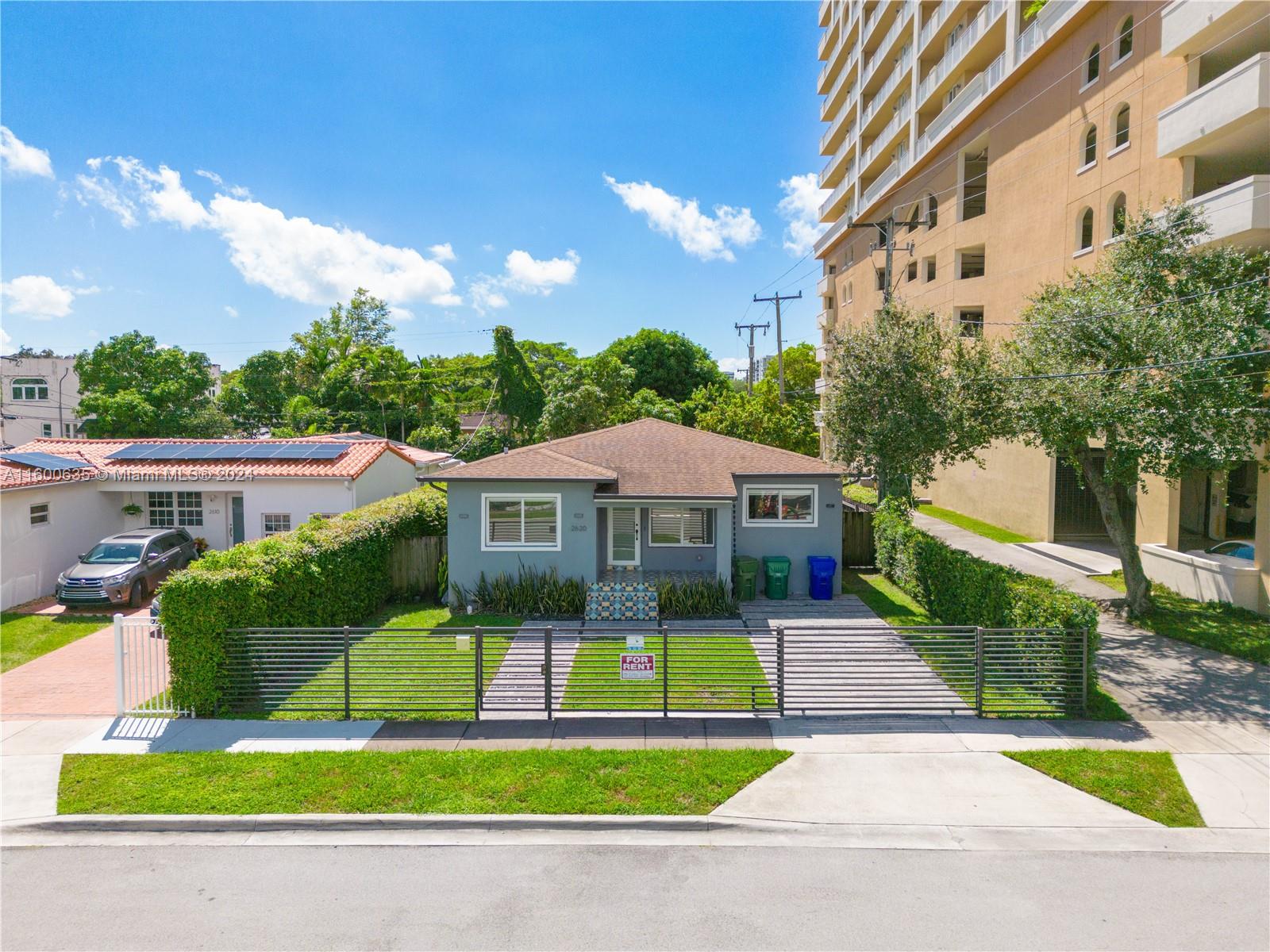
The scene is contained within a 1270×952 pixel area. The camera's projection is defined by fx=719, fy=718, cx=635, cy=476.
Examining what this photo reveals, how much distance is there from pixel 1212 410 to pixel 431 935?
13.8m

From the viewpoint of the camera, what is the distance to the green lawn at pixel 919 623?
401 inches

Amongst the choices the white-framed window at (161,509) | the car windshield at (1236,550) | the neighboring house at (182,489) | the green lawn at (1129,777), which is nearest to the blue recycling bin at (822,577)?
the green lawn at (1129,777)

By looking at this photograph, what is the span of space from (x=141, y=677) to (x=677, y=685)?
8856mm

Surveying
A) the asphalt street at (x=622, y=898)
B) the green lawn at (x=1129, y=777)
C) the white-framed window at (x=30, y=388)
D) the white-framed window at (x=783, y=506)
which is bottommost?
the asphalt street at (x=622, y=898)

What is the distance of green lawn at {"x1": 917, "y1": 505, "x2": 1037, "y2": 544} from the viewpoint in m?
24.9

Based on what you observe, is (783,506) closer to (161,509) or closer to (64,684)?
(64,684)

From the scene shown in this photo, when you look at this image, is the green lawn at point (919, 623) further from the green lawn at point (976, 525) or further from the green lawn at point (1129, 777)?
the green lawn at point (976, 525)

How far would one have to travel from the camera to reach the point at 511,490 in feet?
51.3

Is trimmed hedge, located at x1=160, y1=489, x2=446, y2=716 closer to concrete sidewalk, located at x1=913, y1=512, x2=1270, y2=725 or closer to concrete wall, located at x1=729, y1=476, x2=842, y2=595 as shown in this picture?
concrete wall, located at x1=729, y1=476, x2=842, y2=595

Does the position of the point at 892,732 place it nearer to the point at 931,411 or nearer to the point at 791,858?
the point at 791,858

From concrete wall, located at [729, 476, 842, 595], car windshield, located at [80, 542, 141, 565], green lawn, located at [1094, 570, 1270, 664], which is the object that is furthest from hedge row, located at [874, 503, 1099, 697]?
car windshield, located at [80, 542, 141, 565]

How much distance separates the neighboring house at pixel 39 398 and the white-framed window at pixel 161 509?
43351mm

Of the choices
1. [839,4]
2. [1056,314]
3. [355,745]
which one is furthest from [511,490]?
[839,4]

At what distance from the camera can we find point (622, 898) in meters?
6.17
